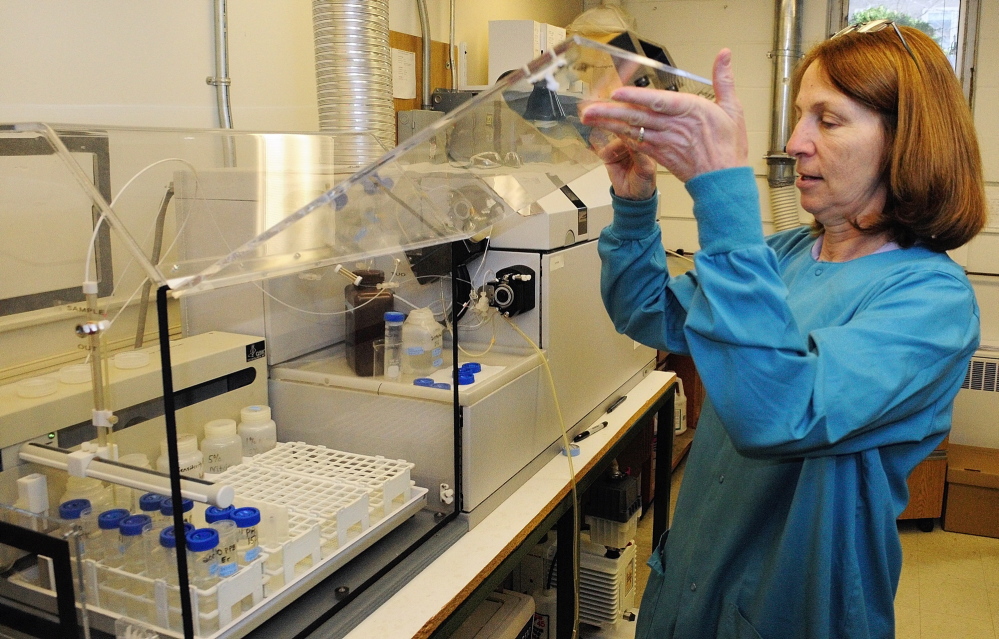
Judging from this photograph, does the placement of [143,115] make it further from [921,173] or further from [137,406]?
[921,173]

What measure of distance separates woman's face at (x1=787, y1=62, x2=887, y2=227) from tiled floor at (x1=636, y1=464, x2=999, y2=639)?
82.5 inches

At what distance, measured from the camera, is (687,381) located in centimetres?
382

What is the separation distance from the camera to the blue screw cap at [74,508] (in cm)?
104

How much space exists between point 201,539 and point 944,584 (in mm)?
3041

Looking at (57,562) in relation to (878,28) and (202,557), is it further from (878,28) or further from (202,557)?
(878,28)

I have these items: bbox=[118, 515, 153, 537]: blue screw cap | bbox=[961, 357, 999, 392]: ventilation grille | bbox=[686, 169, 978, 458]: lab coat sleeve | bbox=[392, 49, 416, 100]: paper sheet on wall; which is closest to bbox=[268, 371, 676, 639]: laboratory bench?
bbox=[118, 515, 153, 537]: blue screw cap

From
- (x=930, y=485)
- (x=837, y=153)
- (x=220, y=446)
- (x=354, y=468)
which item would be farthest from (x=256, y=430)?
(x=930, y=485)

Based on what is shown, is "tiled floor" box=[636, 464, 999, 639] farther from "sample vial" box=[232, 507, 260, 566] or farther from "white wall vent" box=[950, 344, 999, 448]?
"sample vial" box=[232, 507, 260, 566]

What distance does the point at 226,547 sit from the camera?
1.05 metres

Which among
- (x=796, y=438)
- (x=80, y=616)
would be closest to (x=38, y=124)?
(x=80, y=616)

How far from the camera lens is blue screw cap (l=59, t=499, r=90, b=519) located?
1.04 metres

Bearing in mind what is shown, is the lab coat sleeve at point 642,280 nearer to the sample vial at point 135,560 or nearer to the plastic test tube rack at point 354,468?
the plastic test tube rack at point 354,468

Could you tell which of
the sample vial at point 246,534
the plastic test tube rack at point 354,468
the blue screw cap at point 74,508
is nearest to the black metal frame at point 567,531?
the plastic test tube rack at point 354,468

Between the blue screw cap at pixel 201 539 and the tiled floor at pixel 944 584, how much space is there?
2.18 metres
